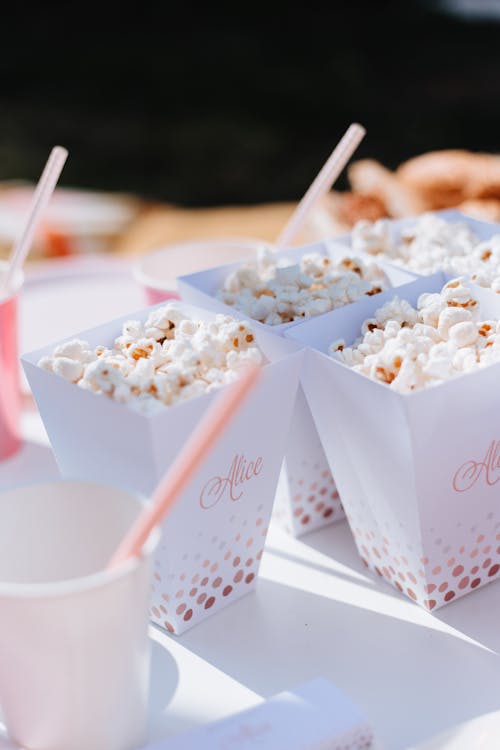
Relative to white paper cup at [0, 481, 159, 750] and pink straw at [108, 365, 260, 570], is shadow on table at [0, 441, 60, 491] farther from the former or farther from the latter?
pink straw at [108, 365, 260, 570]

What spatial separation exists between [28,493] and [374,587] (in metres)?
0.41

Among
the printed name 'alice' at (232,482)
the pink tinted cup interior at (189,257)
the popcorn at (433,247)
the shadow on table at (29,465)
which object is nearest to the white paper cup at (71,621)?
the printed name 'alice' at (232,482)

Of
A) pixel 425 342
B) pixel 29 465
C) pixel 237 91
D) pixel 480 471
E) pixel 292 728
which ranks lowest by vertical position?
pixel 237 91

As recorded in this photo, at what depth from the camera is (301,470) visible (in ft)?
3.93

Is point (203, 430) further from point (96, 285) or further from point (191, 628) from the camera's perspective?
point (96, 285)

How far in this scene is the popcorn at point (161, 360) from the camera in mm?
963

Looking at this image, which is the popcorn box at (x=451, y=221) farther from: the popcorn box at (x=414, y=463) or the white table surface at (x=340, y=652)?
the white table surface at (x=340, y=652)

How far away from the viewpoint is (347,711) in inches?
33.2

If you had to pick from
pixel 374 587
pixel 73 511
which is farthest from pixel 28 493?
pixel 374 587

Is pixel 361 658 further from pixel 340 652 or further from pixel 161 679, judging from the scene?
pixel 161 679

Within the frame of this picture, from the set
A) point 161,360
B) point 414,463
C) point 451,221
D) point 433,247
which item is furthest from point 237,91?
point 414,463

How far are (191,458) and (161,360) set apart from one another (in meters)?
0.30

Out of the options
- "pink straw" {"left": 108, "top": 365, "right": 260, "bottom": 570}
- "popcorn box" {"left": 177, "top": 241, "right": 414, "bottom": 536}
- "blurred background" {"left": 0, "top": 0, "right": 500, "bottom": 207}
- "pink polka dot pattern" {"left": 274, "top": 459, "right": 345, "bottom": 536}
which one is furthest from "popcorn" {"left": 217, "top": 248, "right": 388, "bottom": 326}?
"blurred background" {"left": 0, "top": 0, "right": 500, "bottom": 207}

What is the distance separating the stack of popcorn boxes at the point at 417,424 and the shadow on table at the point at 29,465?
1.46 ft
